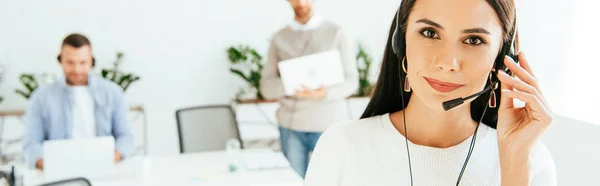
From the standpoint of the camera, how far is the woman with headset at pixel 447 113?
106 cm

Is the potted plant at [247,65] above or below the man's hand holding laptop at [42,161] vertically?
above

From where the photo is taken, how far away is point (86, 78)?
3.41m

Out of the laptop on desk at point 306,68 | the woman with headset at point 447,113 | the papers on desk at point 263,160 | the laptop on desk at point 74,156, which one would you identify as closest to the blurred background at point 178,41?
the laptop on desk at point 306,68

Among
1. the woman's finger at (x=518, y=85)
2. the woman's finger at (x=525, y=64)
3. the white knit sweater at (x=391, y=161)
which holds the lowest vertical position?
the white knit sweater at (x=391, y=161)

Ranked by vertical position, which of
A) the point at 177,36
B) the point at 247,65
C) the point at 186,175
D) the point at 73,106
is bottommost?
the point at 186,175

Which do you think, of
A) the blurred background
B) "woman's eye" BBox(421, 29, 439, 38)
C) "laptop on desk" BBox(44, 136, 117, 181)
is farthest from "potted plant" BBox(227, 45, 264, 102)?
"woman's eye" BBox(421, 29, 439, 38)

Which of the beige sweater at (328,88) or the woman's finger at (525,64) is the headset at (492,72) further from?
the beige sweater at (328,88)

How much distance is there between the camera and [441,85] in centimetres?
107

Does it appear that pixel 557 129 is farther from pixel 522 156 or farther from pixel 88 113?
pixel 88 113

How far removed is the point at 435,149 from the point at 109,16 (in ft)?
13.5

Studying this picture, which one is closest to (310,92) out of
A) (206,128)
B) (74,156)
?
(206,128)

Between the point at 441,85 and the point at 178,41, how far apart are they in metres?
4.14

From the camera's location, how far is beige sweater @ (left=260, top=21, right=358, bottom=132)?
328cm

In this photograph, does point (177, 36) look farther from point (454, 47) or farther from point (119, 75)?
point (454, 47)
